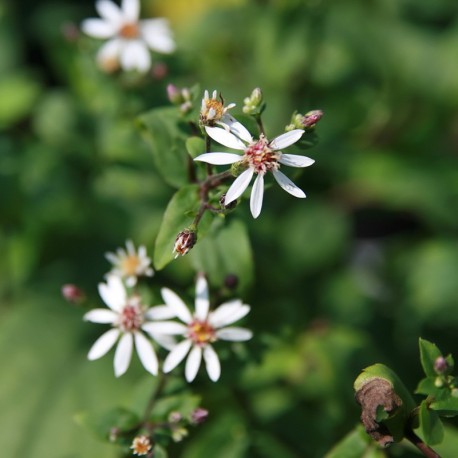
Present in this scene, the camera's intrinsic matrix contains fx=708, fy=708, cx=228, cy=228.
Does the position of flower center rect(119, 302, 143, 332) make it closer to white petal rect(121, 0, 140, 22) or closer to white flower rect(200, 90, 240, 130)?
white flower rect(200, 90, 240, 130)

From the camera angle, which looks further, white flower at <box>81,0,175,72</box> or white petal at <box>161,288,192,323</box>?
white flower at <box>81,0,175,72</box>

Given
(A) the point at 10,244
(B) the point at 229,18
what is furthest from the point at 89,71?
(B) the point at 229,18

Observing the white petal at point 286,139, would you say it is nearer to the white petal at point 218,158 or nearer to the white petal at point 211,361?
the white petal at point 218,158

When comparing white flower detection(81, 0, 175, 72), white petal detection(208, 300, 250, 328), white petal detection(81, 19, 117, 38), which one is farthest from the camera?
white petal detection(81, 19, 117, 38)

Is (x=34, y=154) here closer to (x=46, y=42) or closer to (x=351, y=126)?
(x=46, y=42)

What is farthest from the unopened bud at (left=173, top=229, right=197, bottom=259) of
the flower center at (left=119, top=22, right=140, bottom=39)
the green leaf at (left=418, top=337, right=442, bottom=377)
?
the flower center at (left=119, top=22, right=140, bottom=39)

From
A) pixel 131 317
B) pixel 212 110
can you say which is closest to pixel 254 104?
pixel 212 110

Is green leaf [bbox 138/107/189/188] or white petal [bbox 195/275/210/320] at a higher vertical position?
green leaf [bbox 138/107/189/188]
